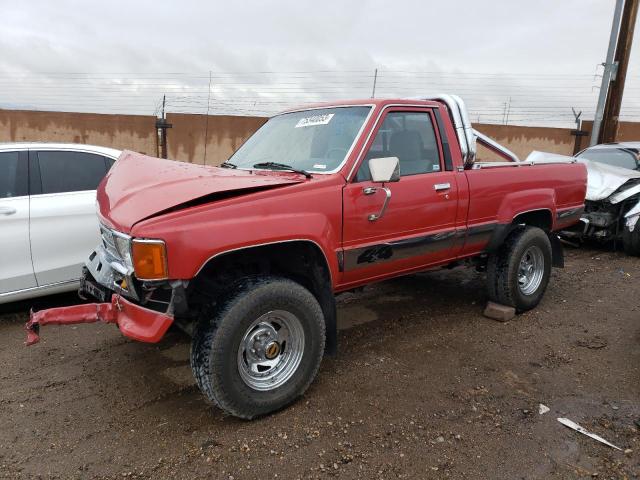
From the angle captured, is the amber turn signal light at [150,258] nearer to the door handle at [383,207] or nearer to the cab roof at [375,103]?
the door handle at [383,207]

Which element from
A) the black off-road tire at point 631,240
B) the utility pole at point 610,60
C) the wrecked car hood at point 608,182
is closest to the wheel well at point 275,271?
the wrecked car hood at point 608,182

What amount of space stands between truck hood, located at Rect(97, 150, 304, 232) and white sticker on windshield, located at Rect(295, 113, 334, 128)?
62 centimetres

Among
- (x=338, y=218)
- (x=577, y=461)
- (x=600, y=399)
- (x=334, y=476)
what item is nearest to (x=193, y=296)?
(x=338, y=218)

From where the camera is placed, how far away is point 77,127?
10836 mm

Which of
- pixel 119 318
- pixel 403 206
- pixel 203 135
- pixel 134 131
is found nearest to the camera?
pixel 119 318

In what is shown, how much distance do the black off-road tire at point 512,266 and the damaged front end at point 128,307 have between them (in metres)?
3.13

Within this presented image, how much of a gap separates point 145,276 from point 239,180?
2.63ft

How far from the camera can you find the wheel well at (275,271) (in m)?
2.83

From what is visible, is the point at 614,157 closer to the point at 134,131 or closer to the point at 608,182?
the point at 608,182

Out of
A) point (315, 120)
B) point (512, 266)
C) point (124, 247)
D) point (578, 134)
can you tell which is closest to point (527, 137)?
point (578, 134)

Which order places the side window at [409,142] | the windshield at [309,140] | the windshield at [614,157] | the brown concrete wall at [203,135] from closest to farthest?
the windshield at [309,140], the side window at [409,142], the windshield at [614,157], the brown concrete wall at [203,135]

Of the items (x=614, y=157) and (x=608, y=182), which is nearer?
(x=608, y=182)

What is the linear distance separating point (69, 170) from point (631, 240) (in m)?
7.50

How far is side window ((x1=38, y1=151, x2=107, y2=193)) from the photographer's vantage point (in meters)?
4.28
